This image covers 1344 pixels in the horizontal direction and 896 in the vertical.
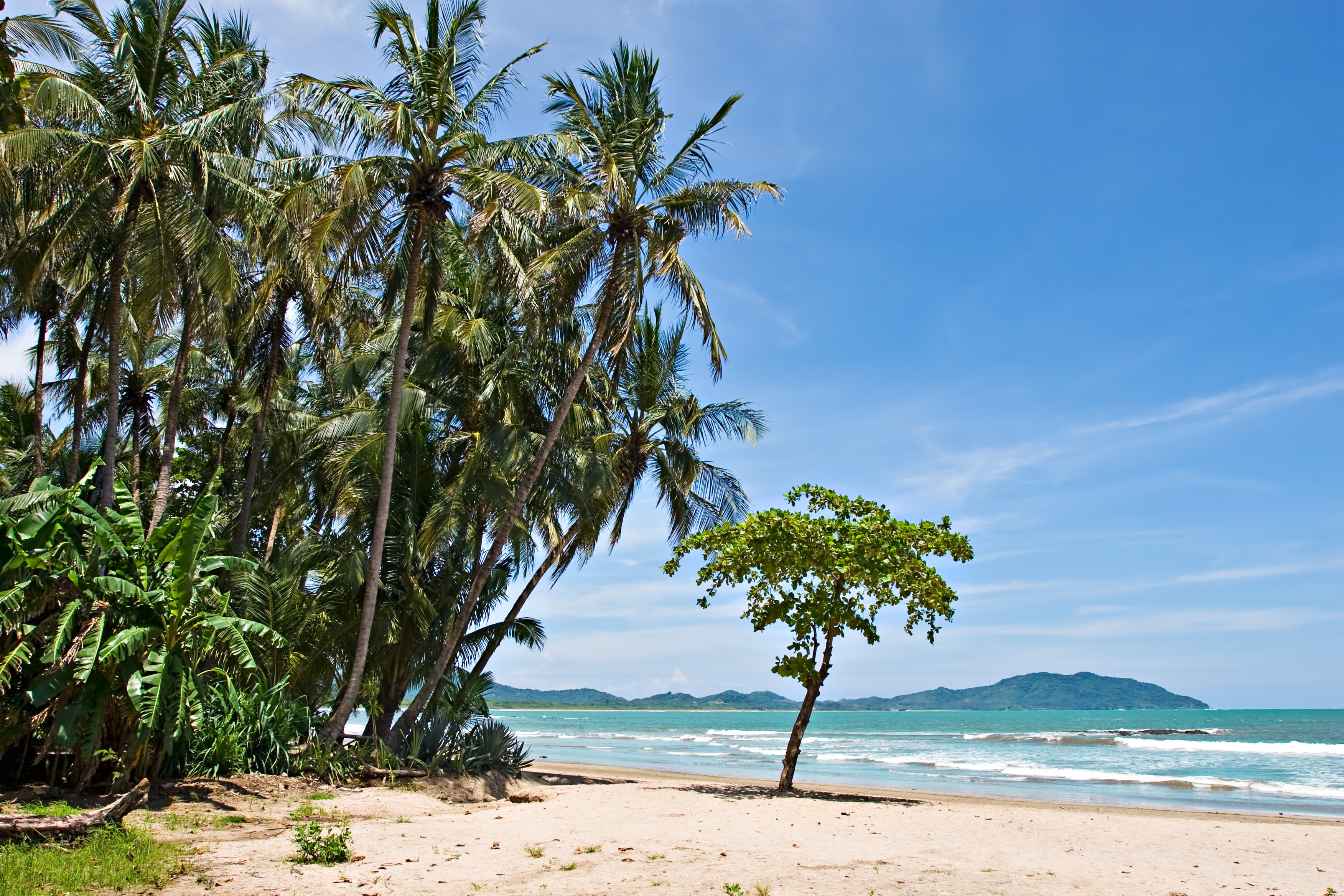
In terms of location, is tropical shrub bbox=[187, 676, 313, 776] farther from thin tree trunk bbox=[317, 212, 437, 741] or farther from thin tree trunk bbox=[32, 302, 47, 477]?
thin tree trunk bbox=[32, 302, 47, 477]

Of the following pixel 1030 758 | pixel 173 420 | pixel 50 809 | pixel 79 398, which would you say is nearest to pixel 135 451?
pixel 79 398

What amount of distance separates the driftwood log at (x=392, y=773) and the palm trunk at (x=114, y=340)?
17.5 feet

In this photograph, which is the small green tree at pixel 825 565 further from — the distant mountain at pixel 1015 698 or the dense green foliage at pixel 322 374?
the distant mountain at pixel 1015 698

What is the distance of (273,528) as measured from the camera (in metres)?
21.2

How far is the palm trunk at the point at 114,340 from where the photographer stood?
12859 mm

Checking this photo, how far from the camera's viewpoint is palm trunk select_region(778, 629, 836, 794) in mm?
14055

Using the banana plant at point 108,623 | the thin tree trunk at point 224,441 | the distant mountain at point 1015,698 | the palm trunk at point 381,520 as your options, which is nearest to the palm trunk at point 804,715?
the palm trunk at point 381,520

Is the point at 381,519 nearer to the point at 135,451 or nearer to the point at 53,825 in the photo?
the point at 53,825

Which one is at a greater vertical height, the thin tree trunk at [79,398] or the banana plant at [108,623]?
the thin tree trunk at [79,398]

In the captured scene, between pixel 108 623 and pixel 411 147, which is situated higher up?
pixel 411 147

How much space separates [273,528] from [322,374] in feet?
13.1

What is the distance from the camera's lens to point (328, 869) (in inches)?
272

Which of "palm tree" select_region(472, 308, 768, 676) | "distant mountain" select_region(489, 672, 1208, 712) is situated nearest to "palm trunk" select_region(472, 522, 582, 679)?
"palm tree" select_region(472, 308, 768, 676)

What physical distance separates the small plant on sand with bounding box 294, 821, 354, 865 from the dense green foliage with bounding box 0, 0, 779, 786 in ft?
7.78
